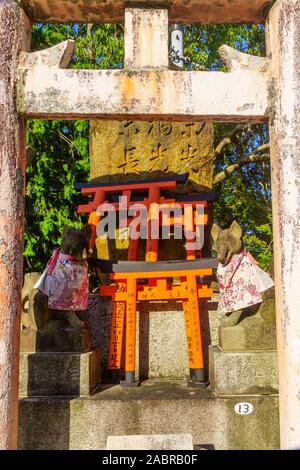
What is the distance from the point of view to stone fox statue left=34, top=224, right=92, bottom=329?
483cm

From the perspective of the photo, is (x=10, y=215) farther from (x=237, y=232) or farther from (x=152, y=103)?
(x=237, y=232)

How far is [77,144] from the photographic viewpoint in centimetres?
987

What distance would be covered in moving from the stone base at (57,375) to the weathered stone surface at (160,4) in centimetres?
301

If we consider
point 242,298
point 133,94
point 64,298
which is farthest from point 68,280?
point 133,94

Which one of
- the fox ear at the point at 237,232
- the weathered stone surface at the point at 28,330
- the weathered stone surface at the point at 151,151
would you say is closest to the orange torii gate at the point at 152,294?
the fox ear at the point at 237,232

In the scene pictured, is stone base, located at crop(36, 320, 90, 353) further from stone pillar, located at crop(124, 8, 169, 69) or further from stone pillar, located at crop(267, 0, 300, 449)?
stone pillar, located at crop(124, 8, 169, 69)

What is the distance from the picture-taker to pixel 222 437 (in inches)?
171

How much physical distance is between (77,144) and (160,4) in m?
6.49

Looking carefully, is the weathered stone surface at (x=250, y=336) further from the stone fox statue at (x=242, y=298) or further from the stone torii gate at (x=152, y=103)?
the stone torii gate at (x=152, y=103)

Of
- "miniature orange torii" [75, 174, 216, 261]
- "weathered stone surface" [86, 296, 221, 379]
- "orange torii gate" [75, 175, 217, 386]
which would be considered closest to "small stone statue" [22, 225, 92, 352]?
"orange torii gate" [75, 175, 217, 386]

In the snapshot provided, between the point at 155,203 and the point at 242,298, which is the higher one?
the point at 155,203
